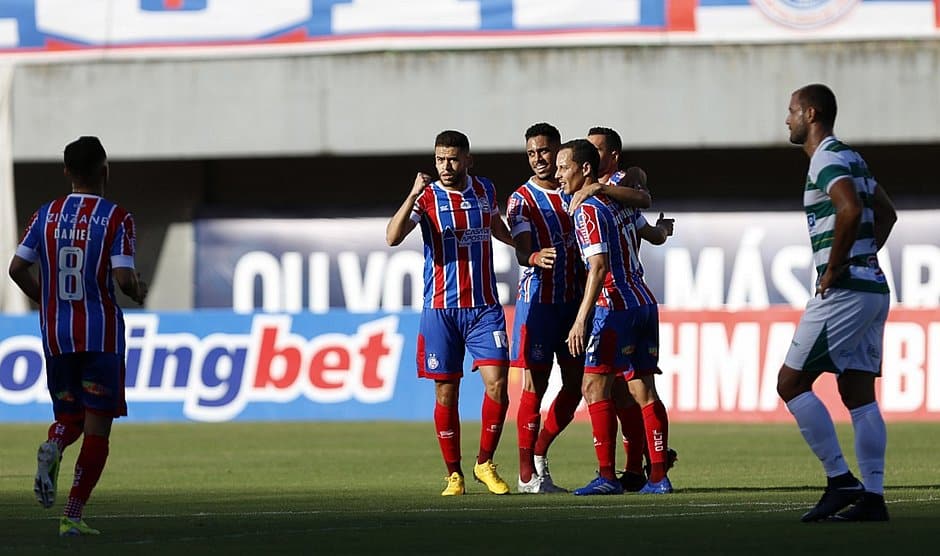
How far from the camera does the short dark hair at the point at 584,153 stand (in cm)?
1113

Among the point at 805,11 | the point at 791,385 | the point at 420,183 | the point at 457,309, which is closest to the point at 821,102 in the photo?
the point at 791,385

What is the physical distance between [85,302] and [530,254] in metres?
3.39

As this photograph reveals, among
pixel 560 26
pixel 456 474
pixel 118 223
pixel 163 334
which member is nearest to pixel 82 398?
pixel 118 223

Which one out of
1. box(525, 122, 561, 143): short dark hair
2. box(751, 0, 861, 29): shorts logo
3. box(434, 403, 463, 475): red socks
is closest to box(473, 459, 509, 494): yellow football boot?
box(434, 403, 463, 475): red socks

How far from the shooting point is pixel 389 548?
7.93 meters

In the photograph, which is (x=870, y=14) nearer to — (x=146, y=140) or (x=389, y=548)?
(x=146, y=140)

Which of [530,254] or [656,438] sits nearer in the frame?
[656,438]

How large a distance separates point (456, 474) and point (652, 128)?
16.1m

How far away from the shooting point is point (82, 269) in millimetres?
8938

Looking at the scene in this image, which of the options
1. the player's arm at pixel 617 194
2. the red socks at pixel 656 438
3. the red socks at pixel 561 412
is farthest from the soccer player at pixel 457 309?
the red socks at pixel 656 438

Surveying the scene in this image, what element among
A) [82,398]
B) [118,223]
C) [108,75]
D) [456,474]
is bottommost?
[456,474]

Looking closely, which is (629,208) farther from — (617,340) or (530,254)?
(617,340)

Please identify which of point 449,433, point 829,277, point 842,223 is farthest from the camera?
point 449,433

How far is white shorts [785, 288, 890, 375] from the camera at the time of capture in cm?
886
